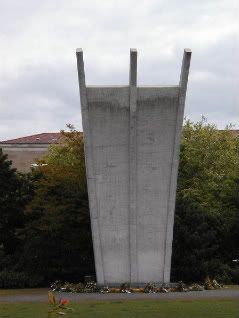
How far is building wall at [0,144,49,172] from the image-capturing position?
5488cm

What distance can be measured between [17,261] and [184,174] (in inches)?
456

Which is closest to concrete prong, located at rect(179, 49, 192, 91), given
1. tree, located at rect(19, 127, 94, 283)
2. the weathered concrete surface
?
the weathered concrete surface

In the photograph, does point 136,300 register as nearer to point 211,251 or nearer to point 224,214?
point 211,251

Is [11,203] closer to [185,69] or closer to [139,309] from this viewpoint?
[185,69]

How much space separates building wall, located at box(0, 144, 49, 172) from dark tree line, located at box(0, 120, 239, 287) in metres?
21.5

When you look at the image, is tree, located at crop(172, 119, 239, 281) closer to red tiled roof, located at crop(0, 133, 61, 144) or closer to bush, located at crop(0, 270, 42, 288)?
bush, located at crop(0, 270, 42, 288)

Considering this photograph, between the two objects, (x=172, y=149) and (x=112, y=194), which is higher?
(x=172, y=149)

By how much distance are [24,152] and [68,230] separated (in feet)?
92.2

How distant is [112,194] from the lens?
21.8m

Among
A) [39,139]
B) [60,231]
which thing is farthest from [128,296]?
[39,139]

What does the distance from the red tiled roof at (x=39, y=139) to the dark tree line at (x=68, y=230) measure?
22.5 m

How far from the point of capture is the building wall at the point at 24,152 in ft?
180

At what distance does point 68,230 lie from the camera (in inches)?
1112

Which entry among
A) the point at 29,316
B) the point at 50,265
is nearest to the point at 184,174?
the point at 50,265
